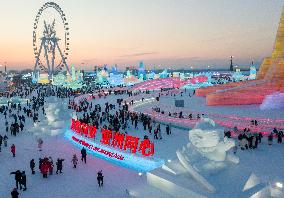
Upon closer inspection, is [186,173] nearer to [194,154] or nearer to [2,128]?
[194,154]

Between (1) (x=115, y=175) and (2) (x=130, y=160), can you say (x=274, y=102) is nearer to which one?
(2) (x=130, y=160)

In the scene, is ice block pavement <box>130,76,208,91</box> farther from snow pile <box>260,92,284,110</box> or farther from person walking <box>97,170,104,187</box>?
person walking <box>97,170,104,187</box>

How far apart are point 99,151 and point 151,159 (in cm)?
453


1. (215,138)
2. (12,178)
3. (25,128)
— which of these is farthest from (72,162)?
(25,128)

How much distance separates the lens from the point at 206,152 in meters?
11.5

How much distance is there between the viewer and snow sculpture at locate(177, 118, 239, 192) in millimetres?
11281

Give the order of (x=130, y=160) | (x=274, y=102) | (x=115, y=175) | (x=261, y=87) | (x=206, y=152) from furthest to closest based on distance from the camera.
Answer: (x=261, y=87), (x=274, y=102), (x=130, y=160), (x=115, y=175), (x=206, y=152)

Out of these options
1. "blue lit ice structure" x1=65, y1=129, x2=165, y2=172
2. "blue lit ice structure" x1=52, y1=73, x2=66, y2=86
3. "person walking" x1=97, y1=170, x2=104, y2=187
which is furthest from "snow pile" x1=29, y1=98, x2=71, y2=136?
"blue lit ice structure" x1=52, y1=73, x2=66, y2=86

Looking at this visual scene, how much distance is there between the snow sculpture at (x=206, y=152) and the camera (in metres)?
11.3

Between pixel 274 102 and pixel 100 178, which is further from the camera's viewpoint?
pixel 274 102

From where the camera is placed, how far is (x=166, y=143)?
2155 centimetres

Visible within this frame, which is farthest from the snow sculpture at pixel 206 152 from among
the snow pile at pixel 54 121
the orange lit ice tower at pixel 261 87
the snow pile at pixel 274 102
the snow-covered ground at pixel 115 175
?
the orange lit ice tower at pixel 261 87

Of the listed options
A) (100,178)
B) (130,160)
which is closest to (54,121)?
(130,160)

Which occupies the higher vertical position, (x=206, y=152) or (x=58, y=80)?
(x=58, y=80)
